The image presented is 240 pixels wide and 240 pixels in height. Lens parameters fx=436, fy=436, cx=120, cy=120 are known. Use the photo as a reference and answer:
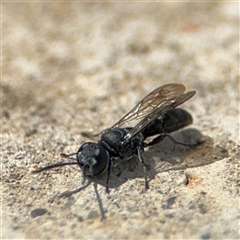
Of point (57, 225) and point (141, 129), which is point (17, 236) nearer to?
point (57, 225)

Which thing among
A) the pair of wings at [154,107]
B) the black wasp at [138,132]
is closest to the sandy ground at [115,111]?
the black wasp at [138,132]

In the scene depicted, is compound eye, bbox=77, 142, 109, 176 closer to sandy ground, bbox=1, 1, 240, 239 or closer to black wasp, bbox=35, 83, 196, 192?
black wasp, bbox=35, 83, 196, 192

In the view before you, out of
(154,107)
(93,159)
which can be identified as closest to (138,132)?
(154,107)

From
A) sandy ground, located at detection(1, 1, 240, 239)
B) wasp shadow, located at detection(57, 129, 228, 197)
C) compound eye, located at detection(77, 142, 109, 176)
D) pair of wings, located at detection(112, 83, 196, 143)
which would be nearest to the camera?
sandy ground, located at detection(1, 1, 240, 239)

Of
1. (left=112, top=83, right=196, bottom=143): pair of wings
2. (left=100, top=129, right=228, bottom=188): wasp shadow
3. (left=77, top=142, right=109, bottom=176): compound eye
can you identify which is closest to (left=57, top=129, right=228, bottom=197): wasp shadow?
Result: (left=100, top=129, right=228, bottom=188): wasp shadow

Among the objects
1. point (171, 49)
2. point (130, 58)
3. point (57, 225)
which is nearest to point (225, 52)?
point (171, 49)

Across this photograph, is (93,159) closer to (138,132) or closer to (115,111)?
(138,132)

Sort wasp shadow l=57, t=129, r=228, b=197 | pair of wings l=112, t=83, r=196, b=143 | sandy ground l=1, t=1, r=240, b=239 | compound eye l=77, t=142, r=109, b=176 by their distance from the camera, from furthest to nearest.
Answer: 1. pair of wings l=112, t=83, r=196, b=143
2. wasp shadow l=57, t=129, r=228, b=197
3. compound eye l=77, t=142, r=109, b=176
4. sandy ground l=1, t=1, r=240, b=239
